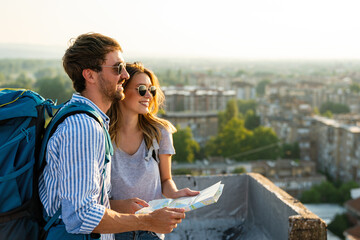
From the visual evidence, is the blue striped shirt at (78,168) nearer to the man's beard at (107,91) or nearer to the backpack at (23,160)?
the backpack at (23,160)

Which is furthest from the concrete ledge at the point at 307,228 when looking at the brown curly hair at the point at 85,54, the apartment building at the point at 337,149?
the apartment building at the point at 337,149

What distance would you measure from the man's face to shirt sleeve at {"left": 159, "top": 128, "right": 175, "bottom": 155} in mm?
408

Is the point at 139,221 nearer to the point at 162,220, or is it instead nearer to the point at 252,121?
the point at 162,220

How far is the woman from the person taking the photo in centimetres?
155

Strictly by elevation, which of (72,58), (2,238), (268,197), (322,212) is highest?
(72,58)

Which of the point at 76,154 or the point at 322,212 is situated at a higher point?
the point at 76,154

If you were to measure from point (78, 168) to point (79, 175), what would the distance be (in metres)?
0.02

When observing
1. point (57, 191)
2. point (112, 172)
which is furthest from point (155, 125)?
point (57, 191)

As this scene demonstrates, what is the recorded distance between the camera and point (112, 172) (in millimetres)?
1557

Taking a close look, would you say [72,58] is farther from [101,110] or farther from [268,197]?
[268,197]

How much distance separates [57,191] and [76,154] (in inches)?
5.4

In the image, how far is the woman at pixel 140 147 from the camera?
155cm

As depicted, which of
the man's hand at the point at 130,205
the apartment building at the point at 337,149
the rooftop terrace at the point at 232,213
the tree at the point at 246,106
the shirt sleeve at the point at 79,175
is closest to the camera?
the shirt sleeve at the point at 79,175

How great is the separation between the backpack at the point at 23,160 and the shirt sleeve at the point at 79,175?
0.05 meters
